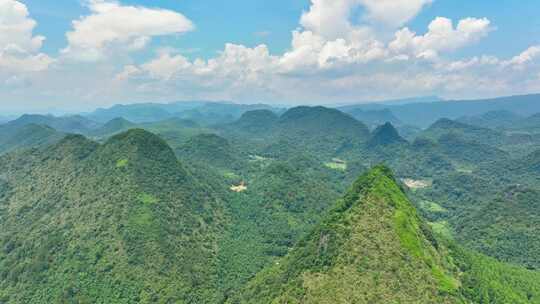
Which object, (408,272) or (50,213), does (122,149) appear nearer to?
(50,213)

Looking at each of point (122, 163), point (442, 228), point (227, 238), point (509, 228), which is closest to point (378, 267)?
point (227, 238)

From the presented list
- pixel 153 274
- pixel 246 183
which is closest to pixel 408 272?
pixel 153 274

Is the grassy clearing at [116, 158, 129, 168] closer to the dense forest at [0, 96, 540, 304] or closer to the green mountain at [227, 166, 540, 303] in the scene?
the dense forest at [0, 96, 540, 304]

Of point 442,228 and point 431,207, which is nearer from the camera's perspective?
point 442,228

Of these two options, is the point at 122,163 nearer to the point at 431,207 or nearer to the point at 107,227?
the point at 107,227

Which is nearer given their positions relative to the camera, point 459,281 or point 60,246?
point 459,281
